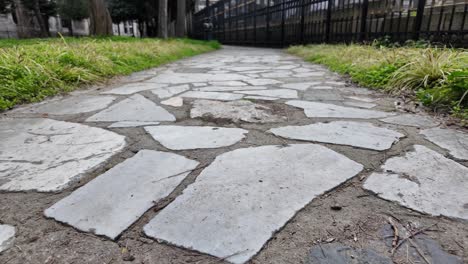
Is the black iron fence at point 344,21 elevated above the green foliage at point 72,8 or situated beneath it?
situated beneath

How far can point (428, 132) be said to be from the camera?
174cm

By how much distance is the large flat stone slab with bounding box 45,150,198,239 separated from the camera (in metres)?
0.96

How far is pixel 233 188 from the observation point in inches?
44.7

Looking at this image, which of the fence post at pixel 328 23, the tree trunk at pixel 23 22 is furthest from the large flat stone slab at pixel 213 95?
the tree trunk at pixel 23 22

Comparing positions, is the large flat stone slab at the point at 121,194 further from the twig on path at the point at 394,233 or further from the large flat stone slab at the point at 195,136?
the twig on path at the point at 394,233

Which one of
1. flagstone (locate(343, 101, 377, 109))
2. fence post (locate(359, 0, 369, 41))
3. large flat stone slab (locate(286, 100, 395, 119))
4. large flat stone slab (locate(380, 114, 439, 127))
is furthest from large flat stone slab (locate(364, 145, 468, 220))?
fence post (locate(359, 0, 369, 41))

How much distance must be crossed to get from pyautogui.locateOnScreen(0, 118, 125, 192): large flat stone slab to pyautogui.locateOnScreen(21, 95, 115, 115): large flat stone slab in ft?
0.92

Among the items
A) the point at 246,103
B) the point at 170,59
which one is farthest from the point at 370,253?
→ the point at 170,59

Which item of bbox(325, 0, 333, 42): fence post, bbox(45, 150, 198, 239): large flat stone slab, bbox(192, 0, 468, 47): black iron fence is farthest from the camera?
bbox(325, 0, 333, 42): fence post

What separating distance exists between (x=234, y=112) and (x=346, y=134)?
79cm

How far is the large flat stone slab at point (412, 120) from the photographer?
6.21ft

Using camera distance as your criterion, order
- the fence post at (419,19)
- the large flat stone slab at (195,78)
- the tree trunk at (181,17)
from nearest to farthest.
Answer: the large flat stone slab at (195,78), the fence post at (419,19), the tree trunk at (181,17)

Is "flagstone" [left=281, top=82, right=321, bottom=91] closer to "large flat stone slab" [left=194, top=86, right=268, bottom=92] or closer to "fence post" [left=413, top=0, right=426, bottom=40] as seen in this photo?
"large flat stone slab" [left=194, top=86, right=268, bottom=92]

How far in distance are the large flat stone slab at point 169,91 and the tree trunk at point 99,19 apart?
642cm
